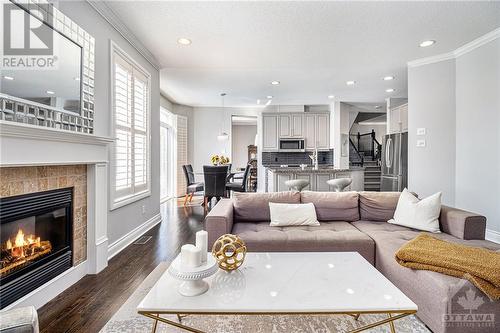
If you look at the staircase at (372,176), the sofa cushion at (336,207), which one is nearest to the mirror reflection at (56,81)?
the sofa cushion at (336,207)

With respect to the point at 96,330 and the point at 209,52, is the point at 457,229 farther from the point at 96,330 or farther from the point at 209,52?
the point at 209,52

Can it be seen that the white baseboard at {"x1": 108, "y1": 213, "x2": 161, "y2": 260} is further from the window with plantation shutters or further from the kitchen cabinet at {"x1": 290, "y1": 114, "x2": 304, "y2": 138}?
the kitchen cabinet at {"x1": 290, "y1": 114, "x2": 304, "y2": 138}

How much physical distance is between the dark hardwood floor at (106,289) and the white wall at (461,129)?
3885 millimetres

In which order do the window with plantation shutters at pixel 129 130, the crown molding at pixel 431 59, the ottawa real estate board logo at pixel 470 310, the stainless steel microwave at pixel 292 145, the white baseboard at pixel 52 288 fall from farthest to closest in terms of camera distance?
the stainless steel microwave at pixel 292 145 → the crown molding at pixel 431 59 → the window with plantation shutters at pixel 129 130 → the white baseboard at pixel 52 288 → the ottawa real estate board logo at pixel 470 310

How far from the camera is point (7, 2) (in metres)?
1.57

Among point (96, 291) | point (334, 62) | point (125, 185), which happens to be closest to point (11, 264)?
point (96, 291)

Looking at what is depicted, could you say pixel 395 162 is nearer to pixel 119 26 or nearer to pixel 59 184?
pixel 119 26

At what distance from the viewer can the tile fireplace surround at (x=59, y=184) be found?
1696 mm

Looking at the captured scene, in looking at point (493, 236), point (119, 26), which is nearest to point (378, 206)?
point (493, 236)

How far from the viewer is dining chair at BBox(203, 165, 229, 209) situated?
5.20 meters

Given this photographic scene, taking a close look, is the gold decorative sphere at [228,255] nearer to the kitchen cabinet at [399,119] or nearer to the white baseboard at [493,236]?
the white baseboard at [493,236]

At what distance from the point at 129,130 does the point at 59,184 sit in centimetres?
138

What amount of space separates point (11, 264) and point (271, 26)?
324cm

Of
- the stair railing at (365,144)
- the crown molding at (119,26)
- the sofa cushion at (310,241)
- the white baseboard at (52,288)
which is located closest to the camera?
the white baseboard at (52,288)
